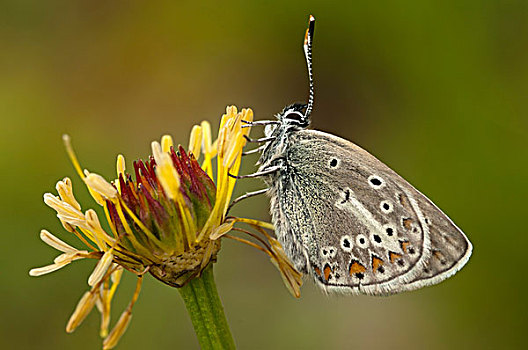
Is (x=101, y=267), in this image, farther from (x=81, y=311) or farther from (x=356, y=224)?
(x=356, y=224)

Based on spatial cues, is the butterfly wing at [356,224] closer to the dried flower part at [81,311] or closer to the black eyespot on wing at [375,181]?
the black eyespot on wing at [375,181]

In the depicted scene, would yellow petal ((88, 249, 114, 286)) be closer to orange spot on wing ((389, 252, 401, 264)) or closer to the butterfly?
the butterfly

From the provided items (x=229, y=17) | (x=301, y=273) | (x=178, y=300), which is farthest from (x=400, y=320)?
(x=229, y=17)

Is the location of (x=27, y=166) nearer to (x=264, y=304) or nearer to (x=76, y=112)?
(x=76, y=112)

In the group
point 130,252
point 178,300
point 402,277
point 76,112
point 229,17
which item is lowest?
point 402,277

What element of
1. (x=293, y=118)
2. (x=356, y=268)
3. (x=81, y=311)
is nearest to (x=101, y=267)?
(x=81, y=311)
